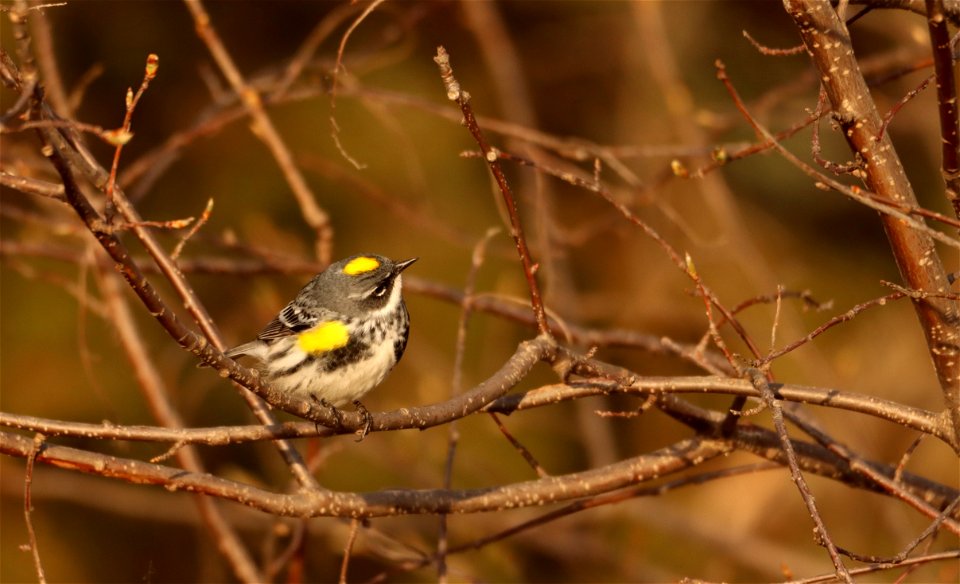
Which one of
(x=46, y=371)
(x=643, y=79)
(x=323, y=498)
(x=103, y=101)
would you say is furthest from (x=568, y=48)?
(x=323, y=498)

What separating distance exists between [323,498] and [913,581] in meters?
3.75

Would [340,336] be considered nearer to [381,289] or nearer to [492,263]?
[381,289]

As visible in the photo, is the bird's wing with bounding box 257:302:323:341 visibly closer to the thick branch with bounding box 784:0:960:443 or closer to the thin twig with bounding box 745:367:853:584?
the thin twig with bounding box 745:367:853:584

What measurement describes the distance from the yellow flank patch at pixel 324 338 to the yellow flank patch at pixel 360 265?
0.36 m

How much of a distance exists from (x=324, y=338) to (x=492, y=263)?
4577 mm

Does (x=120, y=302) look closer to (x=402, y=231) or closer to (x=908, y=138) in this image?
(x=402, y=231)

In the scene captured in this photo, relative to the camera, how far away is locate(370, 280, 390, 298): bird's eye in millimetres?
4459

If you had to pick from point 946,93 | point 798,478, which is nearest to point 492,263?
point 946,93

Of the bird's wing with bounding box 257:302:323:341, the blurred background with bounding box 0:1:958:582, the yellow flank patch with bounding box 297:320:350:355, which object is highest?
the blurred background with bounding box 0:1:958:582

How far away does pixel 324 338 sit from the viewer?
4.23 m

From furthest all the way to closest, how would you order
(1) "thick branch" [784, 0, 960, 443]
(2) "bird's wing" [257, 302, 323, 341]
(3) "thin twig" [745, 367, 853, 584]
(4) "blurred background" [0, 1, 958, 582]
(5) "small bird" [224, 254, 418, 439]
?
(4) "blurred background" [0, 1, 958, 582] → (2) "bird's wing" [257, 302, 323, 341] → (5) "small bird" [224, 254, 418, 439] → (1) "thick branch" [784, 0, 960, 443] → (3) "thin twig" [745, 367, 853, 584]

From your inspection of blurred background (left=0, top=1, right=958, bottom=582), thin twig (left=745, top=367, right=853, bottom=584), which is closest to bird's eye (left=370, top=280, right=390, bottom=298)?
blurred background (left=0, top=1, right=958, bottom=582)

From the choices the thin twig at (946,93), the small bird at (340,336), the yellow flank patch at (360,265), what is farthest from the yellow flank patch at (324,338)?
the thin twig at (946,93)

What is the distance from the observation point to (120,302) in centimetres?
534
